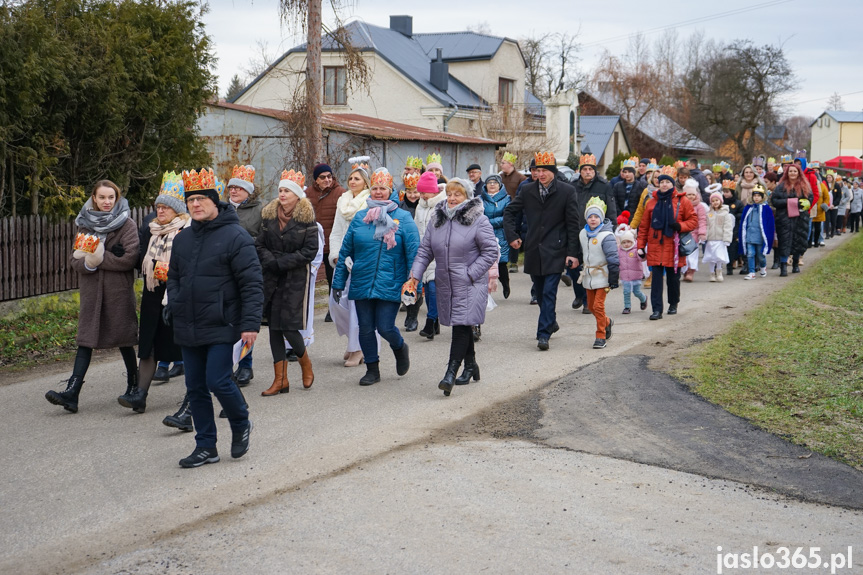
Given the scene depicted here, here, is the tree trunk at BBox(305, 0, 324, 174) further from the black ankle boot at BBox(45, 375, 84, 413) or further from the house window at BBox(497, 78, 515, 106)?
the house window at BBox(497, 78, 515, 106)

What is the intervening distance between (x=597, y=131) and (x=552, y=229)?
164 ft

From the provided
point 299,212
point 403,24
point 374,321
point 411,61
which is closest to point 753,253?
point 374,321

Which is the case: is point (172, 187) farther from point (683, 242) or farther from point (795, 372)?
point (683, 242)

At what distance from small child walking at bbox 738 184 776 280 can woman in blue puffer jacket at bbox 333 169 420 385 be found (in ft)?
34.8

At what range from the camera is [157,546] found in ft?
16.3

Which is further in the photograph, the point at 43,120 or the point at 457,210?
the point at 43,120

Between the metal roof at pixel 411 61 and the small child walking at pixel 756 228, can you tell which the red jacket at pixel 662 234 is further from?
the metal roof at pixel 411 61

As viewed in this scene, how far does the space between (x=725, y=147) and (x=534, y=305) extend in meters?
59.3

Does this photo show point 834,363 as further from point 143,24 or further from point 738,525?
point 143,24

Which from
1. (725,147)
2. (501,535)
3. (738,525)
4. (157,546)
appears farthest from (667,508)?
(725,147)

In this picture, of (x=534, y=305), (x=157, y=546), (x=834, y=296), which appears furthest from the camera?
(x=834, y=296)

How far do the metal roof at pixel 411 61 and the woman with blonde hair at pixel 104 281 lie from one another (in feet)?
95.8

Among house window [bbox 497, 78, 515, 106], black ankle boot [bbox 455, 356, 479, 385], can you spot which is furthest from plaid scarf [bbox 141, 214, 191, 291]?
house window [bbox 497, 78, 515, 106]

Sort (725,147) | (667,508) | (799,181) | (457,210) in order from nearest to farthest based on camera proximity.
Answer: (667,508) < (457,210) < (799,181) < (725,147)
